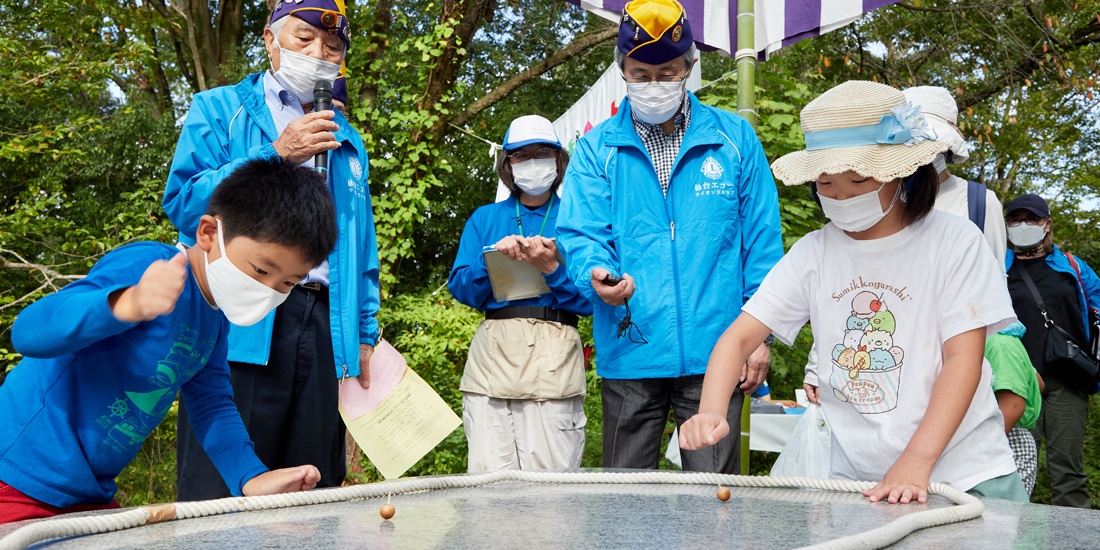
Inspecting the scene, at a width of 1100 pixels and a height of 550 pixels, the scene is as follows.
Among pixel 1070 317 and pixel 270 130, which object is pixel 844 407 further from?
pixel 1070 317

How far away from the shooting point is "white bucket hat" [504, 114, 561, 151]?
3879 millimetres

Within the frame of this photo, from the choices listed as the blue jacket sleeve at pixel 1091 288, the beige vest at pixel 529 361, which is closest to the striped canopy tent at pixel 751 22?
the beige vest at pixel 529 361

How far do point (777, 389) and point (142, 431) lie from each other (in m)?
5.82

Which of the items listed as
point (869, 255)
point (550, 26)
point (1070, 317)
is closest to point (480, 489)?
point (869, 255)

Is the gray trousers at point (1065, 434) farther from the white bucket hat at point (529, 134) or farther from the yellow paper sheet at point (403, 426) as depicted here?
the yellow paper sheet at point (403, 426)

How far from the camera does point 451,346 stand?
8.40 m

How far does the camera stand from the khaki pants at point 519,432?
3582 mm

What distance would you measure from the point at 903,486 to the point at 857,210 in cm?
70

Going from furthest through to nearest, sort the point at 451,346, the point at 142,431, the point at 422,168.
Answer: the point at 422,168 < the point at 451,346 < the point at 142,431

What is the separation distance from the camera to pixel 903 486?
5.89 ft

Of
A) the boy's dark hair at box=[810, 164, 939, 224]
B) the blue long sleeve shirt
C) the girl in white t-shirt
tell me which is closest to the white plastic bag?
the girl in white t-shirt

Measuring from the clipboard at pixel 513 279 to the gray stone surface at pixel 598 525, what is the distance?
1734 millimetres

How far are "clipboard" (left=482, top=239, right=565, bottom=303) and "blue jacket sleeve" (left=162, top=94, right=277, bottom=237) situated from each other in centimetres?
119

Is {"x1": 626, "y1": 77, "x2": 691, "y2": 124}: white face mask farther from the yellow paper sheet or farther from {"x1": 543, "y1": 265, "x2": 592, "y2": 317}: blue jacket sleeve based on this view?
the yellow paper sheet
